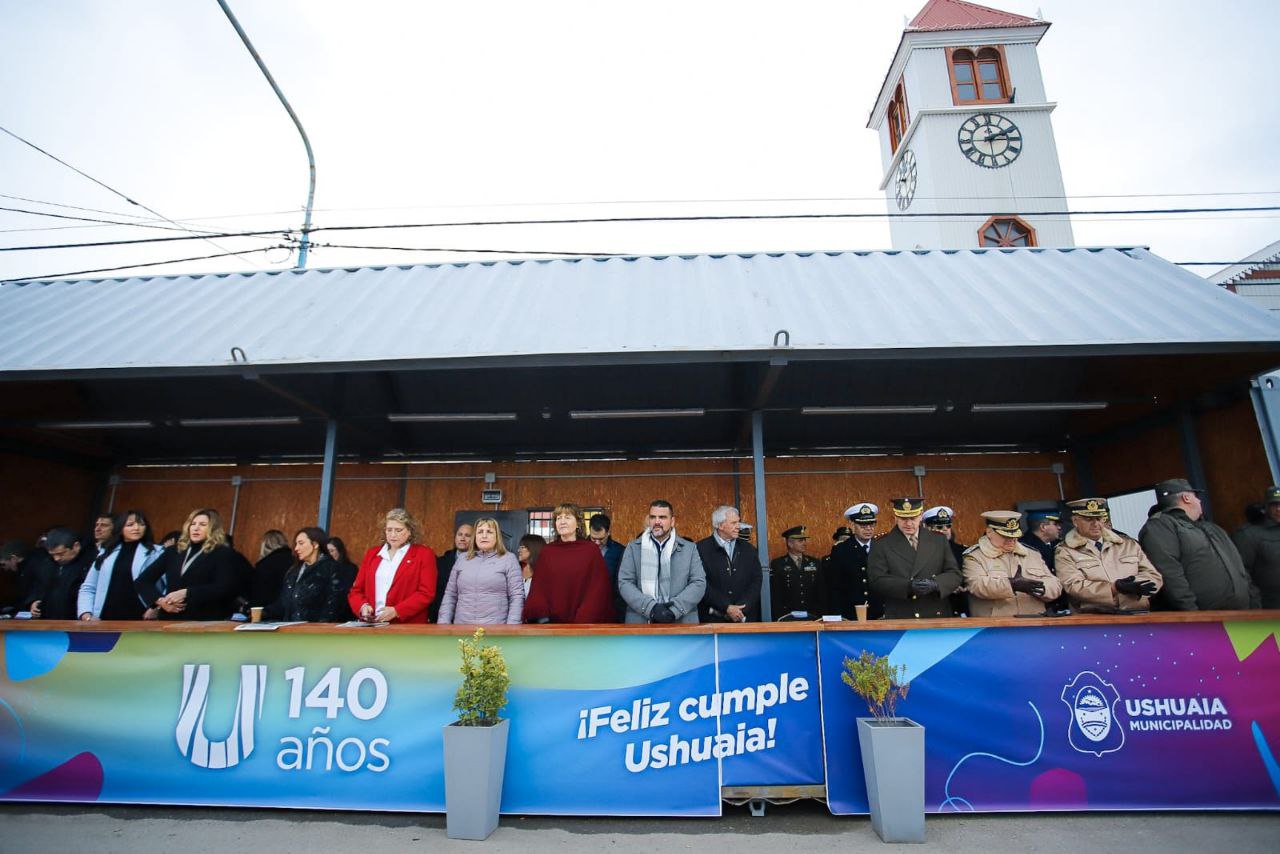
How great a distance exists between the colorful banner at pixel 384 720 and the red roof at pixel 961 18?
2662cm

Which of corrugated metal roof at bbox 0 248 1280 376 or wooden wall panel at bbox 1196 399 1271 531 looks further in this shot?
wooden wall panel at bbox 1196 399 1271 531

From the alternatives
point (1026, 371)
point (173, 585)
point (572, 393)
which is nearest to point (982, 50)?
point (1026, 371)

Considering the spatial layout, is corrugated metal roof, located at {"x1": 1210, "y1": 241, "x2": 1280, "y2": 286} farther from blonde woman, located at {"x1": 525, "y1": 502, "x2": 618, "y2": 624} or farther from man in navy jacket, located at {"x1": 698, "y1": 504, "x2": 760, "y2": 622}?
blonde woman, located at {"x1": 525, "y1": 502, "x2": 618, "y2": 624}

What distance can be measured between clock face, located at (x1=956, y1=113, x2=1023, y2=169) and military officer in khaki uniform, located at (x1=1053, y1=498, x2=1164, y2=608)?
67.2 feet

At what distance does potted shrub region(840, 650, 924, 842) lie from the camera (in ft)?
11.7

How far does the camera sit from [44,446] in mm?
7910

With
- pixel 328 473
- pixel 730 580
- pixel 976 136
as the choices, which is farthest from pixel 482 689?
pixel 976 136

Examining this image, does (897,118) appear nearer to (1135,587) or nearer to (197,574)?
(1135,587)

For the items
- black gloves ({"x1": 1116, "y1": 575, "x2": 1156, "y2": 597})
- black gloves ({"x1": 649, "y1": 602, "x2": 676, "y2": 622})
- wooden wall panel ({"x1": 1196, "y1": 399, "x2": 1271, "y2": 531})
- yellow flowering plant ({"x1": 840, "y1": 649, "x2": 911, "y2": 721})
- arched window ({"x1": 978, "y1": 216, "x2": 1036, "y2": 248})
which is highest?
arched window ({"x1": 978, "y1": 216, "x2": 1036, "y2": 248})

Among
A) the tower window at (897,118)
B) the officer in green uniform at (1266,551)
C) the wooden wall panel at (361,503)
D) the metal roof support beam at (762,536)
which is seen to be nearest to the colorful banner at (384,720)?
the metal roof support beam at (762,536)

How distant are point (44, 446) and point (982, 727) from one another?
10374mm

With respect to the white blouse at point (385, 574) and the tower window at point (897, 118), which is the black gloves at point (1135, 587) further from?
the tower window at point (897, 118)

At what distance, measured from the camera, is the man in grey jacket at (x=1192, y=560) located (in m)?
4.51

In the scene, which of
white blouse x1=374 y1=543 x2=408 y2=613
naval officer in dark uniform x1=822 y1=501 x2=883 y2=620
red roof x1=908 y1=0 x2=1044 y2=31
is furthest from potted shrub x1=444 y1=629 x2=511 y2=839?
red roof x1=908 y1=0 x2=1044 y2=31
